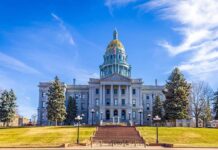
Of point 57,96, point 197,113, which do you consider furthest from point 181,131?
point 57,96

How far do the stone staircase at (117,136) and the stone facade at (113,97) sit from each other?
29574 mm

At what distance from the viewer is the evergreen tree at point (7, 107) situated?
74.0m

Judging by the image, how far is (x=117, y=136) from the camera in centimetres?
4809

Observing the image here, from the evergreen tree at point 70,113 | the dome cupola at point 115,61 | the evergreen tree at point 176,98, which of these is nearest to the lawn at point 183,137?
the evergreen tree at point 176,98

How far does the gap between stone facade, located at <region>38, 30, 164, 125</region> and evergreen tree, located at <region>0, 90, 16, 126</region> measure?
2057cm

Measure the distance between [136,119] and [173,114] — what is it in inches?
1201

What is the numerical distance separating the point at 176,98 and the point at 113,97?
32.6m

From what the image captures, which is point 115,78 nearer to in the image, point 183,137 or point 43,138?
point 183,137

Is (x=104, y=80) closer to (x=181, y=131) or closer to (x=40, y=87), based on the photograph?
(x=40, y=87)

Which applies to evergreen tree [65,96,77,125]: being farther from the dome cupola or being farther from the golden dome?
the golden dome

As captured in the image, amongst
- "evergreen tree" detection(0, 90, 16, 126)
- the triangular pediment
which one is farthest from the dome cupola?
"evergreen tree" detection(0, 90, 16, 126)

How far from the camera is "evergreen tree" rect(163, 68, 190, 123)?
61.8 m

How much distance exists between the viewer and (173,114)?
61.8 metres

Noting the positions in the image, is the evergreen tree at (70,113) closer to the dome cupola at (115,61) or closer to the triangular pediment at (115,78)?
the triangular pediment at (115,78)
